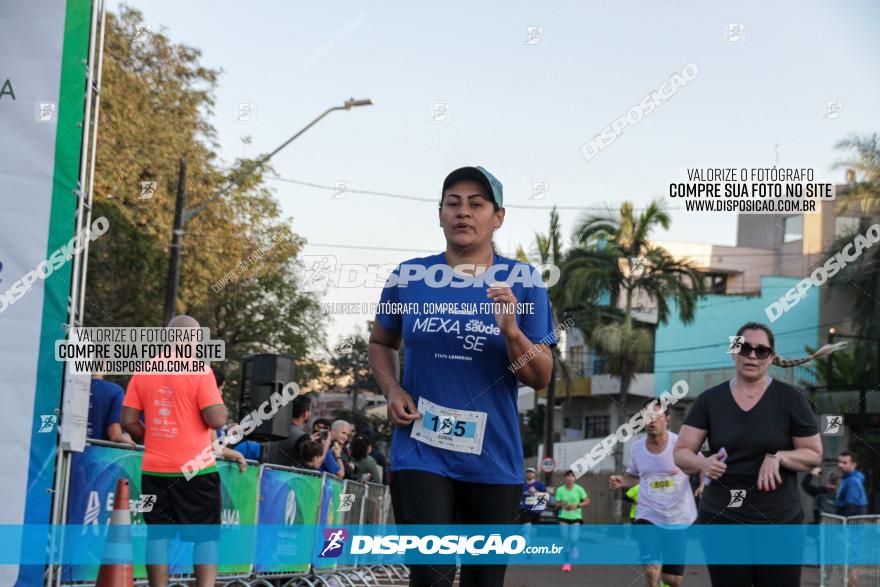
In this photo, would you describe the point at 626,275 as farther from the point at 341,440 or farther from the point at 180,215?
the point at 341,440

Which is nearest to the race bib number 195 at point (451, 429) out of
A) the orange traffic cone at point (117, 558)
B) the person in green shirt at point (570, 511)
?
the orange traffic cone at point (117, 558)

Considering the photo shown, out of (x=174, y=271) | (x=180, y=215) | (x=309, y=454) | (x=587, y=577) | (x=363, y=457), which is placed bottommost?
(x=587, y=577)

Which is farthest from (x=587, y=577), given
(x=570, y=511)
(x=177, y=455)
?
(x=177, y=455)

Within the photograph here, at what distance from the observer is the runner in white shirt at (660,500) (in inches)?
390

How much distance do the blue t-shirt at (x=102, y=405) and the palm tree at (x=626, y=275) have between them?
31839mm

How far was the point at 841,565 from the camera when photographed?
12047mm

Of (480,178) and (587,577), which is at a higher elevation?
(480,178)

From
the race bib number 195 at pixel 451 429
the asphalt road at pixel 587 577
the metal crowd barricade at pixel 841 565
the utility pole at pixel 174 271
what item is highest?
the utility pole at pixel 174 271

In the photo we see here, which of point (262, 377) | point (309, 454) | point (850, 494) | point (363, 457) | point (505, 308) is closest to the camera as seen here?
point (505, 308)

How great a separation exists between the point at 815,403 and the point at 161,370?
35303mm

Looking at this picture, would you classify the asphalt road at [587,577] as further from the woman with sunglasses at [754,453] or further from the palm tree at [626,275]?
the palm tree at [626,275]

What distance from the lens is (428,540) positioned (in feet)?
14.1

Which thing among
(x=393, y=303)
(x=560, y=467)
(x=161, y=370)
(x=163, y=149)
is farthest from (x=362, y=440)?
(x=560, y=467)

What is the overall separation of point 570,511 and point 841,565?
8266 millimetres
